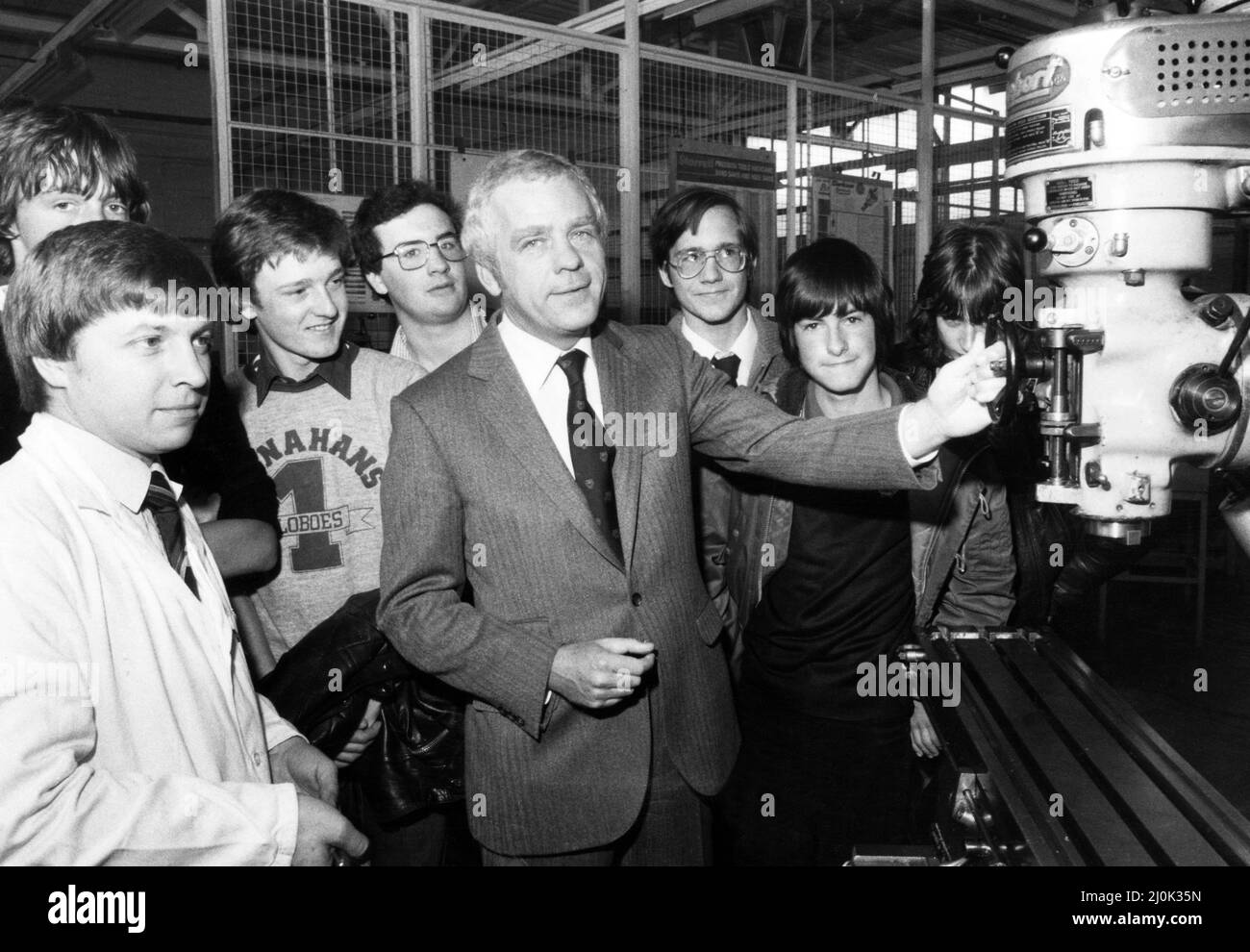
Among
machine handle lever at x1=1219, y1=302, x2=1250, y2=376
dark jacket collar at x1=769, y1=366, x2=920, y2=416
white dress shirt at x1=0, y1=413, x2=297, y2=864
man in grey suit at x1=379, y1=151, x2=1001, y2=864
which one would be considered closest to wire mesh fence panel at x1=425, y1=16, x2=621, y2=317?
dark jacket collar at x1=769, y1=366, x2=920, y2=416

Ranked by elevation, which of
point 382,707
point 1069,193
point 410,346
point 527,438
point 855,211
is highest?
point 855,211

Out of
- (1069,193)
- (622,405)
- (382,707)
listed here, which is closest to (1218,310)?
(1069,193)

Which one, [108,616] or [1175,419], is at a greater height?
[1175,419]

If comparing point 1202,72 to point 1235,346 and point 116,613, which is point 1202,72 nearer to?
point 1235,346

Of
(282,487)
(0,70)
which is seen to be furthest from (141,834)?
(0,70)

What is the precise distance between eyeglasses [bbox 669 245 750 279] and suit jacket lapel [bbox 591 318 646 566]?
0.83 metres

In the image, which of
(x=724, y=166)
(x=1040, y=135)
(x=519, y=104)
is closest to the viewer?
(x=1040, y=135)

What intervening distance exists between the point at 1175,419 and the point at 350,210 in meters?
2.55

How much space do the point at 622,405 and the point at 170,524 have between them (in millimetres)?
731

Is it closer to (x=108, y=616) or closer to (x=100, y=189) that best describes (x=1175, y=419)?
(x=108, y=616)

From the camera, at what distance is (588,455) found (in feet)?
5.27

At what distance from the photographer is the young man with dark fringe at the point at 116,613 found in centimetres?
95

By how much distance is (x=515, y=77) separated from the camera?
392 centimetres

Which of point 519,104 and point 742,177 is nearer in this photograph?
point 519,104
